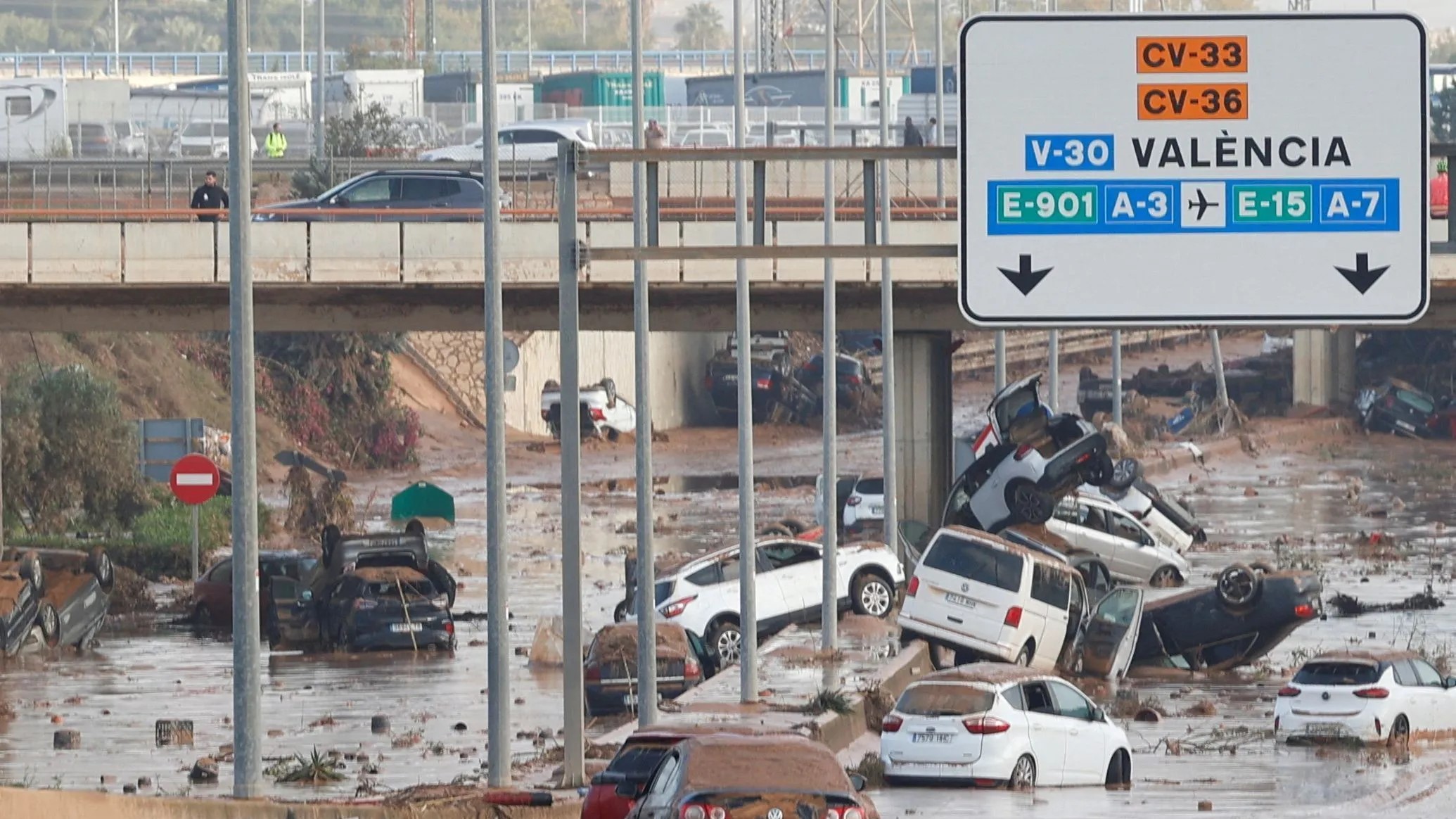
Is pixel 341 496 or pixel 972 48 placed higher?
pixel 972 48

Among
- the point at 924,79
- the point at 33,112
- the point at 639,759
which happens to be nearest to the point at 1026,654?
the point at 639,759

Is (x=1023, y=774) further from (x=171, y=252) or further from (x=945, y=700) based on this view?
(x=171, y=252)

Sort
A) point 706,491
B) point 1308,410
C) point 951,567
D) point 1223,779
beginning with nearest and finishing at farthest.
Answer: point 1223,779 < point 951,567 < point 706,491 < point 1308,410

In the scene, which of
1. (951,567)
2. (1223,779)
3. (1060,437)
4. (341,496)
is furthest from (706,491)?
(1223,779)

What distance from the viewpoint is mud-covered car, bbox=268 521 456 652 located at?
3894 centimetres

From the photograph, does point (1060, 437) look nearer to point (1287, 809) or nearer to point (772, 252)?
point (1287, 809)

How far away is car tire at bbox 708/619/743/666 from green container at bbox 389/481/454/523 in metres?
26.6

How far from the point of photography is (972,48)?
1850 centimetres

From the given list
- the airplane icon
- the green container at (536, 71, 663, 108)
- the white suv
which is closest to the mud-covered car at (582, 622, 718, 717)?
the white suv

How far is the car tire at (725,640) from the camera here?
3494 cm

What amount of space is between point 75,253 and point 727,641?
13.3 metres

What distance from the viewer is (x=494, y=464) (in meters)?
21.7

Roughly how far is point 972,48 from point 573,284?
403 cm

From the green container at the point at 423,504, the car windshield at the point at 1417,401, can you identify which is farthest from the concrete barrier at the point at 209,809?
the car windshield at the point at 1417,401
